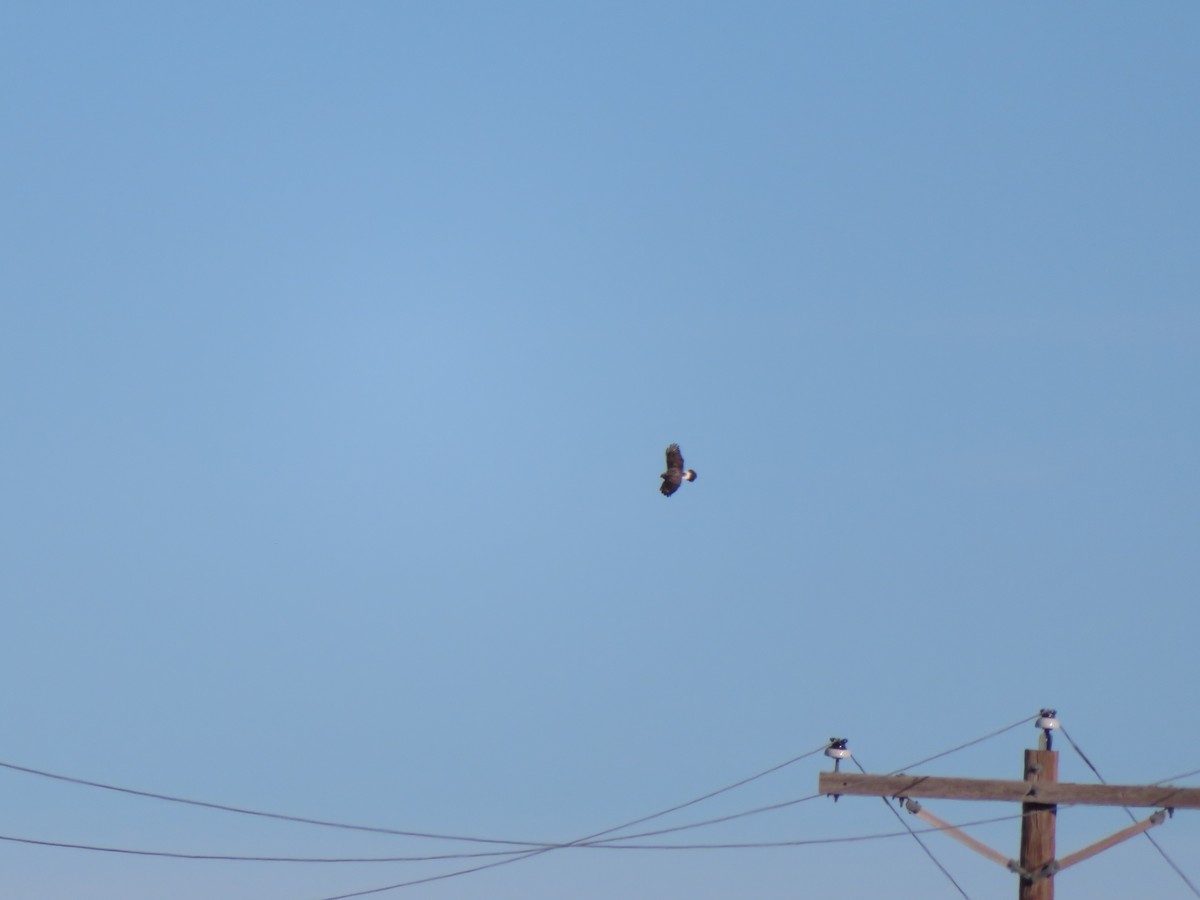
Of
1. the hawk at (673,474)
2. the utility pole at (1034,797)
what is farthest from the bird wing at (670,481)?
the utility pole at (1034,797)

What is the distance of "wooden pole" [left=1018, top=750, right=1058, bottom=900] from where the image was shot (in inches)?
1453

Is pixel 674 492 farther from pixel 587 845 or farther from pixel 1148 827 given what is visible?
pixel 1148 827

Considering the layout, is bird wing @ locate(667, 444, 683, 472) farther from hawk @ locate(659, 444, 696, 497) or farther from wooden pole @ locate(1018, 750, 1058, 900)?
wooden pole @ locate(1018, 750, 1058, 900)

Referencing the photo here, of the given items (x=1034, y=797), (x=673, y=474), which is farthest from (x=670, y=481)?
(x=1034, y=797)

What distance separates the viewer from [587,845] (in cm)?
4044

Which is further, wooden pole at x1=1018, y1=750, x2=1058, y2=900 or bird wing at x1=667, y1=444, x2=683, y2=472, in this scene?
bird wing at x1=667, y1=444, x2=683, y2=472

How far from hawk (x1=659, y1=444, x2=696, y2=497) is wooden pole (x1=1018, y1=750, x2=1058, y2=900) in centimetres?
564

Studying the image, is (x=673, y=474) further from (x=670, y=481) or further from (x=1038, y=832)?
(x=1038, y=832)

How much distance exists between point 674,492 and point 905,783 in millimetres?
4950

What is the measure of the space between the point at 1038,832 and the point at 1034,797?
1.38 ft

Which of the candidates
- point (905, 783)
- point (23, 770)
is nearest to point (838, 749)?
point (905, 783)

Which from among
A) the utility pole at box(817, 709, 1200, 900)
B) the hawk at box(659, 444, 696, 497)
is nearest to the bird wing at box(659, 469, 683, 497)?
the hawk at box(659, 444, 696, 497)

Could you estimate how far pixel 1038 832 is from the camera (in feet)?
121

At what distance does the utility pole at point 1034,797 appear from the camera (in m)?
36.9
